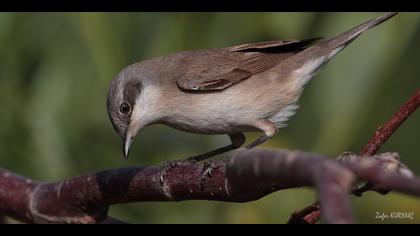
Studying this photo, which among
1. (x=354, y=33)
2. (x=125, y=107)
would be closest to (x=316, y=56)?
(x=354, y=33)

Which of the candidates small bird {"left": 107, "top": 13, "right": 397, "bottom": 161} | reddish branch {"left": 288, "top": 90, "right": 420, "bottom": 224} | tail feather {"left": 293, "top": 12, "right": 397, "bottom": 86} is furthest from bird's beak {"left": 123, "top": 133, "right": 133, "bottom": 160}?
reddish branch {"left": 288, "top": 90, "right": 420, "bottom": 224}

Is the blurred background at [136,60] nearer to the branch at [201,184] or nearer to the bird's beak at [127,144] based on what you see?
the bird's beak at [127,144]

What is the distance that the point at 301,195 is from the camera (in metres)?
3.73

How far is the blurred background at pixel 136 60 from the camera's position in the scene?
3305 mm

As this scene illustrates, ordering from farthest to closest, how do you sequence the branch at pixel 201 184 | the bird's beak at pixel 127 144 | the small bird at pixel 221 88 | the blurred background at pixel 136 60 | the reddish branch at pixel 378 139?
the small bird at pixel 221 88 → the bird's beak at pixel 127 144 → the blurred background at pixel 136 60 → the reddish branch at pixel 378 139 → the branch at pixel 201 184

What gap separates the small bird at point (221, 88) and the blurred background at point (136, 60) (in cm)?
16

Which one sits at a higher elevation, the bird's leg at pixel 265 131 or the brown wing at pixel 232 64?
the brown wing at pixel 232 64

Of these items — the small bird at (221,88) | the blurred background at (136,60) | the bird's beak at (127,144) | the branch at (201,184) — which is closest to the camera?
the branch at (201,184)

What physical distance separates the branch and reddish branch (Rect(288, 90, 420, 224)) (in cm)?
15

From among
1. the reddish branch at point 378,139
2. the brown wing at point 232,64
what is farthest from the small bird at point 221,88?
the reddish branch at point 378,139

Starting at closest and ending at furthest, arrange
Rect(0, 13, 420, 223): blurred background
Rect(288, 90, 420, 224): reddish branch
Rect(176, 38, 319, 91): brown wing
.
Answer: Rect(288, 90, 420, 224): reddish branch, Rect(0, 13, 420, 223): blurred background, Rect(176, 38, 319, 91): brown wing

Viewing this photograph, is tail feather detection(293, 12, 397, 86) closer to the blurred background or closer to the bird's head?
the blurred background

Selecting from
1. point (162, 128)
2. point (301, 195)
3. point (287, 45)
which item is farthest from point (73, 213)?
point (287, 45)

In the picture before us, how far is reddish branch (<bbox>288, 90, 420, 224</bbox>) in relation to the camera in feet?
6.33
